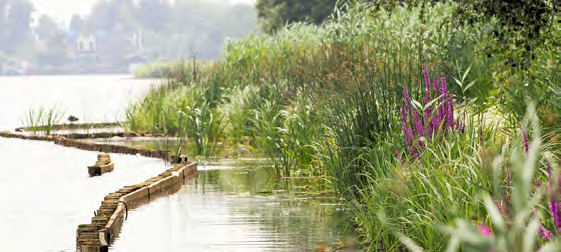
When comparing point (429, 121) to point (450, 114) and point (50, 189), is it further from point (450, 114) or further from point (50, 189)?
point (50, 189)

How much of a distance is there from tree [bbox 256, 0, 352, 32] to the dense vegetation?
66.6 feet

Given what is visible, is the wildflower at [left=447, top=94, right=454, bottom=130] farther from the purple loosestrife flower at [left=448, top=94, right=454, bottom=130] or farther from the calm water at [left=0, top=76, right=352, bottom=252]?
the calm water at [left=0, top=76, right=352, bottom=252]

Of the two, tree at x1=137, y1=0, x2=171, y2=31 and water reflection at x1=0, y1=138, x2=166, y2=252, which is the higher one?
tree at x1=137, y1=0, x2=171, y2=31

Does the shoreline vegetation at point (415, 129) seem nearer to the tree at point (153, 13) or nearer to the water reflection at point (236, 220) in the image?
the water reflection at point (236, 220)

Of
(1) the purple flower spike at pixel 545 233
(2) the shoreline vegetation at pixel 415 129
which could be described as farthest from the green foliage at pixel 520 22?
(1) the purple flower spike at pixel 545 233

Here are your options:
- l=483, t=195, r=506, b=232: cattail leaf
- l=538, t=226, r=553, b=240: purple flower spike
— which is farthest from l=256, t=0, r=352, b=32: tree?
l=483, t=195, r=506, b=232: cattail leaf

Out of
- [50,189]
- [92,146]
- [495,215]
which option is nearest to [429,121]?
[495,215]

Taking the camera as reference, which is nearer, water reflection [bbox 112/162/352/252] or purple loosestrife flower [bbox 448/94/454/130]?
purple loosestrife flower [bbox 448/94/454/130]

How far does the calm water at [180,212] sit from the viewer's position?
809cm

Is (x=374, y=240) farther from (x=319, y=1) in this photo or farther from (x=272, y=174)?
(x=319, y=1)

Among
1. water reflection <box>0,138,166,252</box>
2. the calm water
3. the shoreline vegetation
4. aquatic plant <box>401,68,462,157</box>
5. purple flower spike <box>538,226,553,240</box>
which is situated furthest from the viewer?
water reflection <box>0,138,166,252</box>

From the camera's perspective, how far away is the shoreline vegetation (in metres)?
4.62

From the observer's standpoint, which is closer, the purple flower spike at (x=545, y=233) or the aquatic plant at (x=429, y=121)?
the purple flower spike at (x=545, y=233)

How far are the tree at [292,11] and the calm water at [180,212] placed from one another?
2607cm
